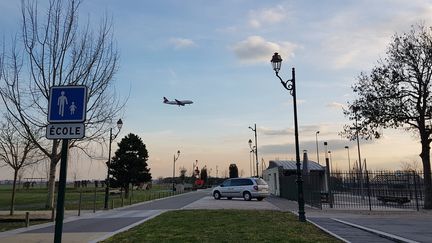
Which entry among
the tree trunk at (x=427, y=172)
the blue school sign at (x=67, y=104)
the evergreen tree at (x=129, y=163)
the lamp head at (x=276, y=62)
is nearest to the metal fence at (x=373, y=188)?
the tree trunk at (x=427, y=172)

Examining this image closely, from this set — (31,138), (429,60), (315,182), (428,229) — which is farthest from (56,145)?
(429,60)

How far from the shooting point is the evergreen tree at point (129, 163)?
4797cm

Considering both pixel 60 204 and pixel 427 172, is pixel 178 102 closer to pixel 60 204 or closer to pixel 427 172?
pixel 427 172

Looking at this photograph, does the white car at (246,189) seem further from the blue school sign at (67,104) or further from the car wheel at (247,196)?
the blue school sign at (67,104)

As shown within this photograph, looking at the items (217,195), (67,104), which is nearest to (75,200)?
(217,195)

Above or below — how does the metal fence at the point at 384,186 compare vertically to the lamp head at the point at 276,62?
below

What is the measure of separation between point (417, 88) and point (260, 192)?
14101 mm

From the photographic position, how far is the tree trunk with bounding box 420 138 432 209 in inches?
949

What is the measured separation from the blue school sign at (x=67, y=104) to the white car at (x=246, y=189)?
28.1 m

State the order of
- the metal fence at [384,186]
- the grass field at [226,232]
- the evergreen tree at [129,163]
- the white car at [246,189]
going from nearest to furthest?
the grass field at [226,232] → the metal fence at [384,186] → the white car at [246,189] → the evergreen tree at [129,163]

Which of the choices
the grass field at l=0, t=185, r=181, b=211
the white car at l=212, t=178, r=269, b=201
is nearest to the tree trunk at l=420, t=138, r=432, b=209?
the white car at l=212, t=178, r=269, b=201

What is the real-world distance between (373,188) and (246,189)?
376 inches

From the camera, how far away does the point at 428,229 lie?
14305 millimetres

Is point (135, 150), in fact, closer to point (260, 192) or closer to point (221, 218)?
point (260, 192)
